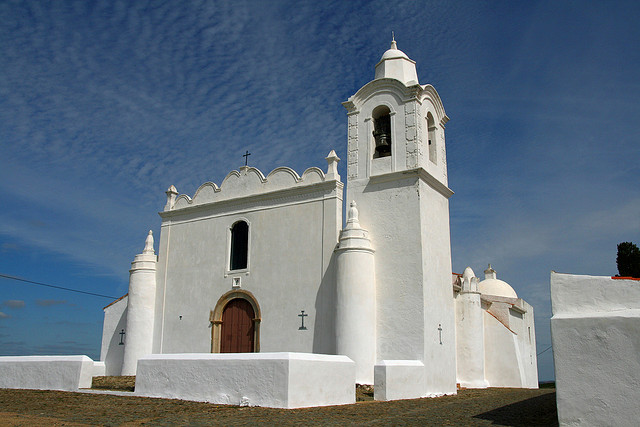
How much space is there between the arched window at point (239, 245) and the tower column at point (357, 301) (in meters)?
3.83

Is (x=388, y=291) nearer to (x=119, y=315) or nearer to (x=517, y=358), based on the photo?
(x=517, y=358)

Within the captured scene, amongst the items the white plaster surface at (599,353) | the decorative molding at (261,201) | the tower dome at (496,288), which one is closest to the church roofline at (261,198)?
the decorative molding at (261,201)

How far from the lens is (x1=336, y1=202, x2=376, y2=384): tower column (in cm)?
1505

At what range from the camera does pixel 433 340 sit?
15672mm

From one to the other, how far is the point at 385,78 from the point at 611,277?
11598 millimetres

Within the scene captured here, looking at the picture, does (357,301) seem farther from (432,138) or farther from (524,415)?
(524,415)

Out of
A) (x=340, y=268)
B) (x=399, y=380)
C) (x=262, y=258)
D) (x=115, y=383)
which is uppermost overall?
(x=262, y=258)

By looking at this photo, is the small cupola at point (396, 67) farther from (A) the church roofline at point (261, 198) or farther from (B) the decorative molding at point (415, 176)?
(A) the church roofline at point (261, 198)

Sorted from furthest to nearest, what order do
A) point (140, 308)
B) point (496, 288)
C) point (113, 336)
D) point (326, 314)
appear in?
point (496, 288), point (113, 336), point (140, 308), point (326, 314)

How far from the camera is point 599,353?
704 centimetres

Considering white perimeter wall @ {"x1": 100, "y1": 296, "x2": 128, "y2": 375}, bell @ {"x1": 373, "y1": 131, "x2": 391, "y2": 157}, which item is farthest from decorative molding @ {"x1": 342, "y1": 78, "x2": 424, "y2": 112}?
white perimeter wall @ {"x1": 100, "y1": 296, "x2": 128, "y2": 375}

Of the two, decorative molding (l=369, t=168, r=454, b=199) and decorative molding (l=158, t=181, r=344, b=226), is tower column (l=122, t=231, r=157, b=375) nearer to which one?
decorative molding (l=158, t=181, r=344, b=226)

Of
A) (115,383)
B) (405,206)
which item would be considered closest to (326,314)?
(405,206)

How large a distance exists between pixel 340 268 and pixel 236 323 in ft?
14.6
